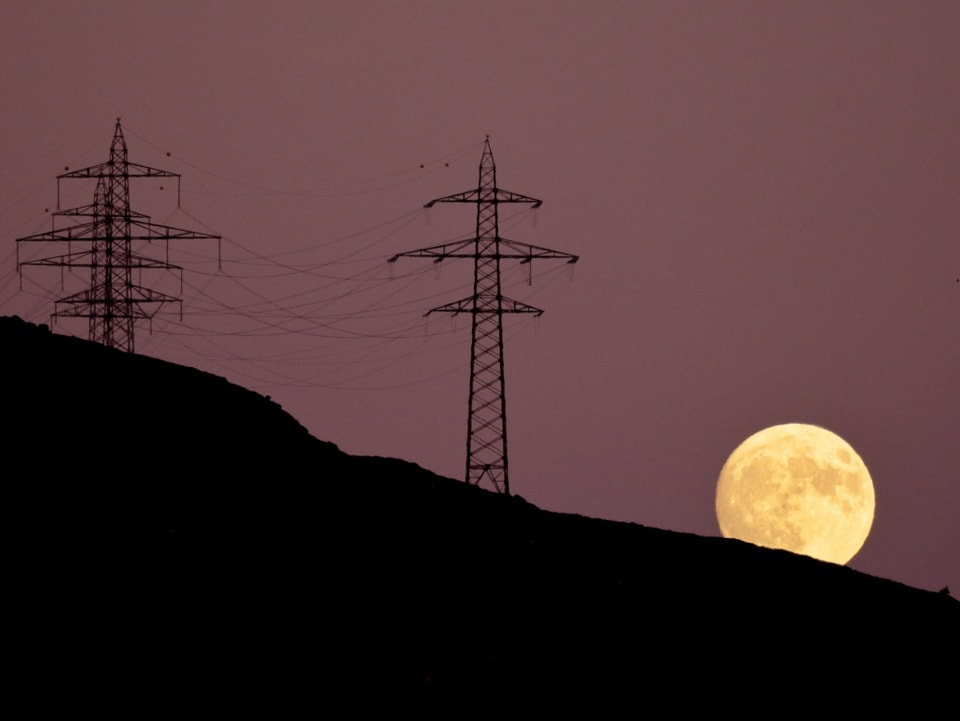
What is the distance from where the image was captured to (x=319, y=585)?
115 feet

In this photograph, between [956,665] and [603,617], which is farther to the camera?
[956,665]

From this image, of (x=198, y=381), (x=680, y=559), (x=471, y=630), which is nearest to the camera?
(x=471, y=630)

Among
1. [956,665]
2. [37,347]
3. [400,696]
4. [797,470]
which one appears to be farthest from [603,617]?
[797,470]

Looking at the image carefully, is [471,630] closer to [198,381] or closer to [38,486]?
[38,486]

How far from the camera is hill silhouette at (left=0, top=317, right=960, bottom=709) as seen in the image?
30547 millimetres

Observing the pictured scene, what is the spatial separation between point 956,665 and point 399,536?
Result: 17.9m

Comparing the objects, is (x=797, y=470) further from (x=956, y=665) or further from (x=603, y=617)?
(x=603, y=617)

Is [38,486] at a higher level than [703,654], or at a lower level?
higher

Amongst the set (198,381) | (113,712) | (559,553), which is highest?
(198,381)

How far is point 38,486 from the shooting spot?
35.6 meters

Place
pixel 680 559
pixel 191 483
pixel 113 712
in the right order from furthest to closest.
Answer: pixel 680 559 → pixel 191 483 → pixel 113 712

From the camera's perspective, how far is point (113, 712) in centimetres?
2719

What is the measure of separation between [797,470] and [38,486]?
135 feet

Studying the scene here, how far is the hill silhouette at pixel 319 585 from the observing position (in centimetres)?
3055
